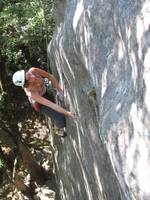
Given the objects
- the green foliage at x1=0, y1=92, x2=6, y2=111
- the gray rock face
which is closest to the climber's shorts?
the gray rock face

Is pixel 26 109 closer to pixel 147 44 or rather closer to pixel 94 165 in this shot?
pixel 94 165

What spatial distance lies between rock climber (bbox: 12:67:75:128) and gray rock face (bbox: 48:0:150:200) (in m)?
0.24

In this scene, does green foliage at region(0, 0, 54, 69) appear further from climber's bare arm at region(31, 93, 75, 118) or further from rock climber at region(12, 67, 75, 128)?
climber's bare arm at region(31, 93, 75, 118)

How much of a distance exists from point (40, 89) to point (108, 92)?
140 inches

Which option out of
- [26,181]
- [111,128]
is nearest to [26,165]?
[26,181]

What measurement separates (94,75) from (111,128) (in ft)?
4.41

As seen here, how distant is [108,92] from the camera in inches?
211

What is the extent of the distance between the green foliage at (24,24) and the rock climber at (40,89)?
3.34m

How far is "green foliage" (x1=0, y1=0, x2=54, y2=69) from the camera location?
12016 millimetres

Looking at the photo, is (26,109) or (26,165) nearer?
(26,165)

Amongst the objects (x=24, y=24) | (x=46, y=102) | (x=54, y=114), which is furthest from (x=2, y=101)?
(x=46, y=102)

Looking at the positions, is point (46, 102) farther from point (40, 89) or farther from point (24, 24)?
point (24, 24)

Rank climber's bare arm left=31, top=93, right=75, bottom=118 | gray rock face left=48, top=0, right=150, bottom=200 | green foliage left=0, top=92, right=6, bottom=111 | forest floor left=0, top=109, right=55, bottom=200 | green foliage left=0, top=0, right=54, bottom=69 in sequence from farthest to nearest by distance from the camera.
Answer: forest floor left=0, top=109, right=55, bottom=200 < green foliage left=0, top=92, right=6, bottom=111 < green foliage left=0, top=0, right=54, bottom=69 < climber's bare arm left=31, top=93, right=75, bottom=118 < gray rock face left=48, top=0, right=150, bottom=200

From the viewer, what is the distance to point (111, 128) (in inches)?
193
